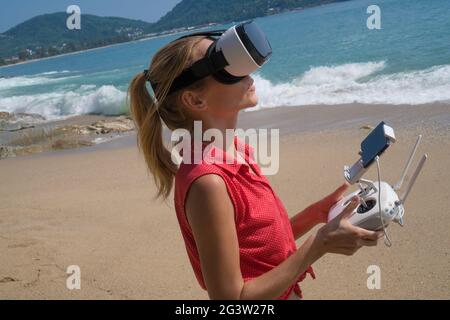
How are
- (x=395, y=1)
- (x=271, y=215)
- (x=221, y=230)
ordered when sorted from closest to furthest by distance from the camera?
(x=221, y=230)
(x=271, y=215)
(x=395, y=1)

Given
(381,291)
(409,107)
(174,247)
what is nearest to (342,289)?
(381,291)

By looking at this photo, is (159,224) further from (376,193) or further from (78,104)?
(78,104)

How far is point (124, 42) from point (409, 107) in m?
110

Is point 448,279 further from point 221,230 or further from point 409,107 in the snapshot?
point 409,107

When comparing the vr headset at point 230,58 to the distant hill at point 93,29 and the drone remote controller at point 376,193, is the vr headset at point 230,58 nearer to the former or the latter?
the drone remote controller at point 376,193

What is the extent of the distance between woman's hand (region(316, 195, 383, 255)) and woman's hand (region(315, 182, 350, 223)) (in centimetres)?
41

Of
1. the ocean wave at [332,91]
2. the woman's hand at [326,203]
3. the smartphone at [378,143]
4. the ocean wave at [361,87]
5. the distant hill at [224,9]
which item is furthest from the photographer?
the distant hill at [224,9]

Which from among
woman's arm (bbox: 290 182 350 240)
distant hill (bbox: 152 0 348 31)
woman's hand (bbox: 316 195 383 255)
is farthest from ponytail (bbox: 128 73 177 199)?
distant hill (bbox: 152 0 348 31)

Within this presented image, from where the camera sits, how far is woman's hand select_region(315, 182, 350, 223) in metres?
1.92

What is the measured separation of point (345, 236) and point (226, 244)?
1.11 ft

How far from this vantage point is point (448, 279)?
358 cm

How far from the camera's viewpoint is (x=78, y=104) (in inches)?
898

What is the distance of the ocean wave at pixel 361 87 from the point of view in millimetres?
11328

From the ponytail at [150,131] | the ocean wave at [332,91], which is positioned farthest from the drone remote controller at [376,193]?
the ocean wave at [332,91]
